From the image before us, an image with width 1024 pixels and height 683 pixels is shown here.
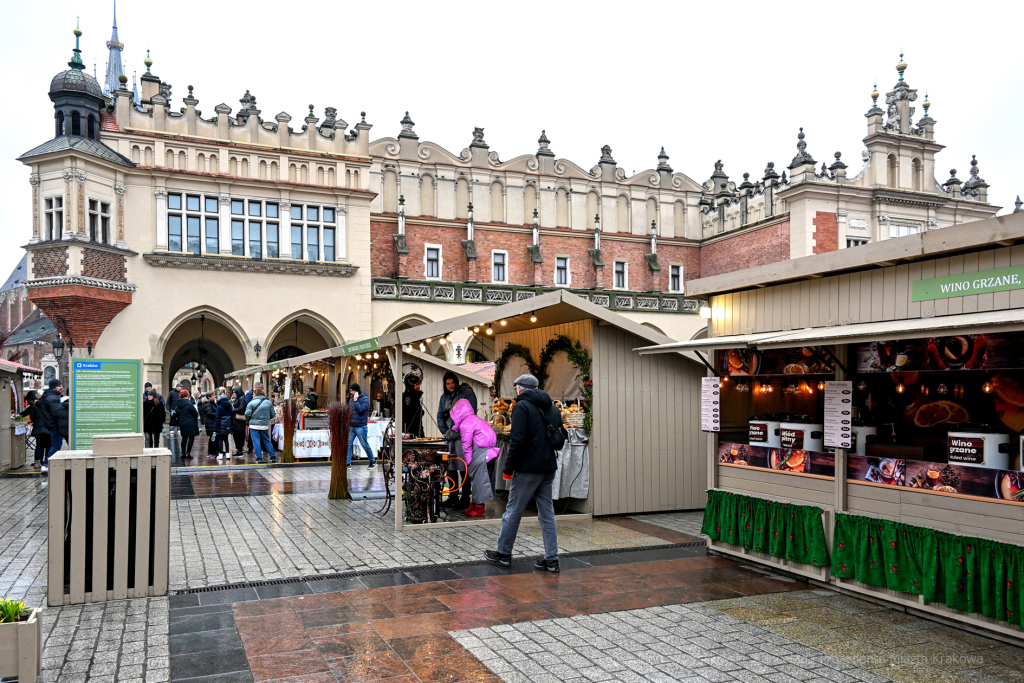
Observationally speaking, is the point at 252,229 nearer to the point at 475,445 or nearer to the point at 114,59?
the point at 475,445

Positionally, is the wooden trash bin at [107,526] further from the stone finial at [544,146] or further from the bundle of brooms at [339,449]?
the stone finial at [544,146]

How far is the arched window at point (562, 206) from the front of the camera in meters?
34.8

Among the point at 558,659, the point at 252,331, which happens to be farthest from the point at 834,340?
the point at 252,331

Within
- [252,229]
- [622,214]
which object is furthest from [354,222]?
[622,214]

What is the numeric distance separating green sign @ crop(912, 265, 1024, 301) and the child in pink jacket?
17.7ft

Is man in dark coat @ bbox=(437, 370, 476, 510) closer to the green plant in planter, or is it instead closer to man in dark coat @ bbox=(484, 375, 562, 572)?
man in dark coat @ bbox=(484, 375, 562, 572)

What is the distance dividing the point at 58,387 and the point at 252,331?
492 inches

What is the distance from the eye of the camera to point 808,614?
6098mm

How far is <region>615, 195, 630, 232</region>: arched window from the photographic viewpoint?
3600 centimetres

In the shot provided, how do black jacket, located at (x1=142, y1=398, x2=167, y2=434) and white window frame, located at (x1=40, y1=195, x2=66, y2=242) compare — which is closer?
black jacket, located at (x1=142, y1=398, x2=167, y2=434)

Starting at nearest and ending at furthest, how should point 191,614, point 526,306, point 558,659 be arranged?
point 558,659, point 191,614, point 526,306

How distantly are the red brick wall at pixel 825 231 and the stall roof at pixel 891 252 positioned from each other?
987 inches

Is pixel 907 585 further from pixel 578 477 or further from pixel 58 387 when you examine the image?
pixel 58 387

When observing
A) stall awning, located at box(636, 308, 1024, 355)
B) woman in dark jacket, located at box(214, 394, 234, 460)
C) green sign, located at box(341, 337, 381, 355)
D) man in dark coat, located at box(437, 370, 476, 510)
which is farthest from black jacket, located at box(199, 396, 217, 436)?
stall awning, located at box(636, 308, 1024, 355)
